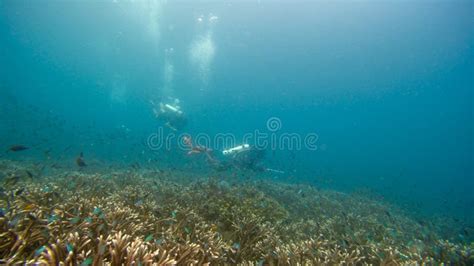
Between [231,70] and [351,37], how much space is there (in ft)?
150

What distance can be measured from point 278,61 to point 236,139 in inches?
1129

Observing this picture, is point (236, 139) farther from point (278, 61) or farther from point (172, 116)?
point (172, 116)

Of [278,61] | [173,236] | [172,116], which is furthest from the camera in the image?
[278,61]

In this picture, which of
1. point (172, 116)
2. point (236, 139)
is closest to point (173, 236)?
point (172, 116)

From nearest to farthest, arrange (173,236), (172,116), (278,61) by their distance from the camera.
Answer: (173,236) < (172,116) < (278,61)

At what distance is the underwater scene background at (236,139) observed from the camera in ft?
14.4

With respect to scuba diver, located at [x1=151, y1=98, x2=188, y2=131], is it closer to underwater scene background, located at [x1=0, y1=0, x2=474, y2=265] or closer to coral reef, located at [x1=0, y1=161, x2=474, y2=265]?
underwater scene background, located at [x1=0, y1=0, x2=474, y2=265]

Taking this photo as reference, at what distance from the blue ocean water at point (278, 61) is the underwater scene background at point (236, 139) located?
0.52m

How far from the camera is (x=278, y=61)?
71250mm

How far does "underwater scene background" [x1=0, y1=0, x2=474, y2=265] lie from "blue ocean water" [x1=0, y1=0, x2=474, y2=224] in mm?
519

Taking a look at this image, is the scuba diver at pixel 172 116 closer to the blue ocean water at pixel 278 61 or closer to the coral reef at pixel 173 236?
the blue ocean water at pixel 278 61

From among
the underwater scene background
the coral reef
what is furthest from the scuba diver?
the coral reef

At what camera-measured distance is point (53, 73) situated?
418ft

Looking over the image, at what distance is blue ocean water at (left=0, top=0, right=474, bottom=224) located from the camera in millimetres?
37844
